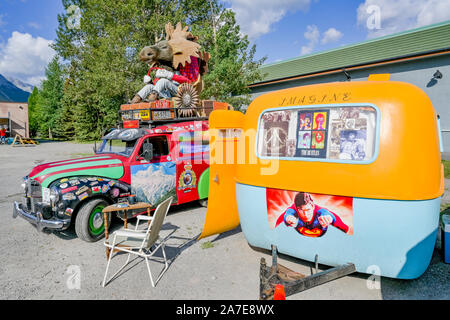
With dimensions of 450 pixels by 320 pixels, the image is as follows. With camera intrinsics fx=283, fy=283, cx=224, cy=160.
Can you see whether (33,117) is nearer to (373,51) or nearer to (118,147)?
(373,51)

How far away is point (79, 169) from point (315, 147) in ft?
13.1

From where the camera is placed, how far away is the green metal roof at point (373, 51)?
15345 mm

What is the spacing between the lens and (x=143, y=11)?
1753cm

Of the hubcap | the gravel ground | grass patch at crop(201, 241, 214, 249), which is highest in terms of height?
the hubcap

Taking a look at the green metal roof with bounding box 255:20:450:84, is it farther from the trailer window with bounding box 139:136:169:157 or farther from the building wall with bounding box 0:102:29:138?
the building wall with bounding box 0:102:29:138

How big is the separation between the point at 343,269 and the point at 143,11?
61.8 feet

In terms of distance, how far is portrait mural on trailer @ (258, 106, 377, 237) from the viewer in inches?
120

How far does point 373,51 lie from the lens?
1764 cm

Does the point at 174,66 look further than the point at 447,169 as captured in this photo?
No

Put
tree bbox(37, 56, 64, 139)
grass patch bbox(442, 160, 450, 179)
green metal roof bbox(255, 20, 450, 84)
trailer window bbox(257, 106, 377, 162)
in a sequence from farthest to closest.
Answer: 1. tree bbox(37, 56, 64, 139)
2. green metal roof bbox(255, 20, 450, 84)
3. grass patch bbox(442, 160, 450, 179)
4. trailer window bbox(257, 106, 377, 162)

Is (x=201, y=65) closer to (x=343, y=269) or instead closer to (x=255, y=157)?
(x=255, y=157)

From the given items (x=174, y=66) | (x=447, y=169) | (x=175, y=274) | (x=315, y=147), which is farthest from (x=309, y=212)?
(x=447, y=169)

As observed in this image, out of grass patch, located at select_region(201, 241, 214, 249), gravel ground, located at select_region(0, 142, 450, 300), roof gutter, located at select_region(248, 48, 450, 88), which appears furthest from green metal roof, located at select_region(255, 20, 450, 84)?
gravel ground, located at select_region(0, 142, 450, 300)
